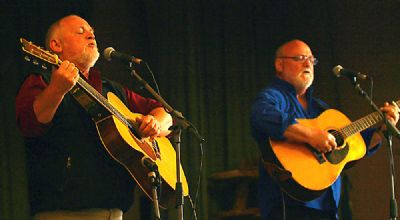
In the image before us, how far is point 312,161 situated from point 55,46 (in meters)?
1.59

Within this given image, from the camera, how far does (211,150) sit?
215 inches

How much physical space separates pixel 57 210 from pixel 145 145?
584 millimetres

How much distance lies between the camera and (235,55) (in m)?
5.66

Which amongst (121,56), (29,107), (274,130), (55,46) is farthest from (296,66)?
(29,107)

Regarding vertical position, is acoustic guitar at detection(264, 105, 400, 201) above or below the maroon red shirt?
below

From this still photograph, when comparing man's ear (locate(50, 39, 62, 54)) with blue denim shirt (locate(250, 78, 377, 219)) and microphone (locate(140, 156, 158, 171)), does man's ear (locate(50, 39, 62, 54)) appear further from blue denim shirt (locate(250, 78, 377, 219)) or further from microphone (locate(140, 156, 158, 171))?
blue denim shirt (locate(250, 78, 377, 219))

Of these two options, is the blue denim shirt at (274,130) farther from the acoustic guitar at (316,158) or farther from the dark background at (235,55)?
the dark background at (235,55)

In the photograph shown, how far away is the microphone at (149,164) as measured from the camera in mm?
3145

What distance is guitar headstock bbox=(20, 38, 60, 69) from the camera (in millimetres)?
2945

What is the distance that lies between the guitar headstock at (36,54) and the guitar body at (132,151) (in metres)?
0.37

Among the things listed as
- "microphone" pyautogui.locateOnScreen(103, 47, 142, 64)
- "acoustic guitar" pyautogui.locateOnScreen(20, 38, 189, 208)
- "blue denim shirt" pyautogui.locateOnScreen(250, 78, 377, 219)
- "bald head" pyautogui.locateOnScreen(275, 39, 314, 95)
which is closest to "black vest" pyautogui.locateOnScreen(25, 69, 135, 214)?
"acoustic guitar" pyautogui.locateOnScreen(20, 38, 189, 208)

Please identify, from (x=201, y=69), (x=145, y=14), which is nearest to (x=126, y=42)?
(x=145, y=14)

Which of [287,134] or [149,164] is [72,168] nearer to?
[149,164]

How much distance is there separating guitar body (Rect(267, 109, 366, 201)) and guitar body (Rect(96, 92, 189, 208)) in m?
0.62
